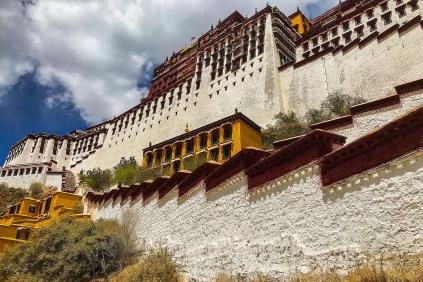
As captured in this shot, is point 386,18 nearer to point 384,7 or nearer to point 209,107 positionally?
point 384,7

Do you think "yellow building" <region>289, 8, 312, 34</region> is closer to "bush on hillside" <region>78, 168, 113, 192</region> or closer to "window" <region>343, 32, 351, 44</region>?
"window" <region>343, 32, 351, 44</region>

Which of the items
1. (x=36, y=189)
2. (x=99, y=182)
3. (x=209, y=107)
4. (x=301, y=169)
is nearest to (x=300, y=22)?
(x=209, y=107)

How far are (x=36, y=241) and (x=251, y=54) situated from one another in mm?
27297

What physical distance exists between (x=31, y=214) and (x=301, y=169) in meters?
30.2

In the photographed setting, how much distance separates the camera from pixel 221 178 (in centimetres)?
1059

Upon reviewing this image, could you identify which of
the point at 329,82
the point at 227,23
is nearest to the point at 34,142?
the point at 227,23

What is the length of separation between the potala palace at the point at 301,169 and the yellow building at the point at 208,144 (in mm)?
111

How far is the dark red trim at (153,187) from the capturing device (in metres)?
14.1

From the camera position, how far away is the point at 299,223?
7.61 m

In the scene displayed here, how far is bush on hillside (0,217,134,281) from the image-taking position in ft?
41.9

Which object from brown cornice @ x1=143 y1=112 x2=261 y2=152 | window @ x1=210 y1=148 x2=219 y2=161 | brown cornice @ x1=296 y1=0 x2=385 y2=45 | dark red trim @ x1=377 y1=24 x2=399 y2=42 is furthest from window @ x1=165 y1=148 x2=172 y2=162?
dark red trim @ x1=377 y1=24 x2=399 y2=42

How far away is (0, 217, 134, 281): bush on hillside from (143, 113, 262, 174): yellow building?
1415 cm

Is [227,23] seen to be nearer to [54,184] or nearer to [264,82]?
[264,82]

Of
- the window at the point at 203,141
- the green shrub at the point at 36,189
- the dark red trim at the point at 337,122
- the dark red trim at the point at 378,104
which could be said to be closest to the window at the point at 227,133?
the window at the point at 203,141
